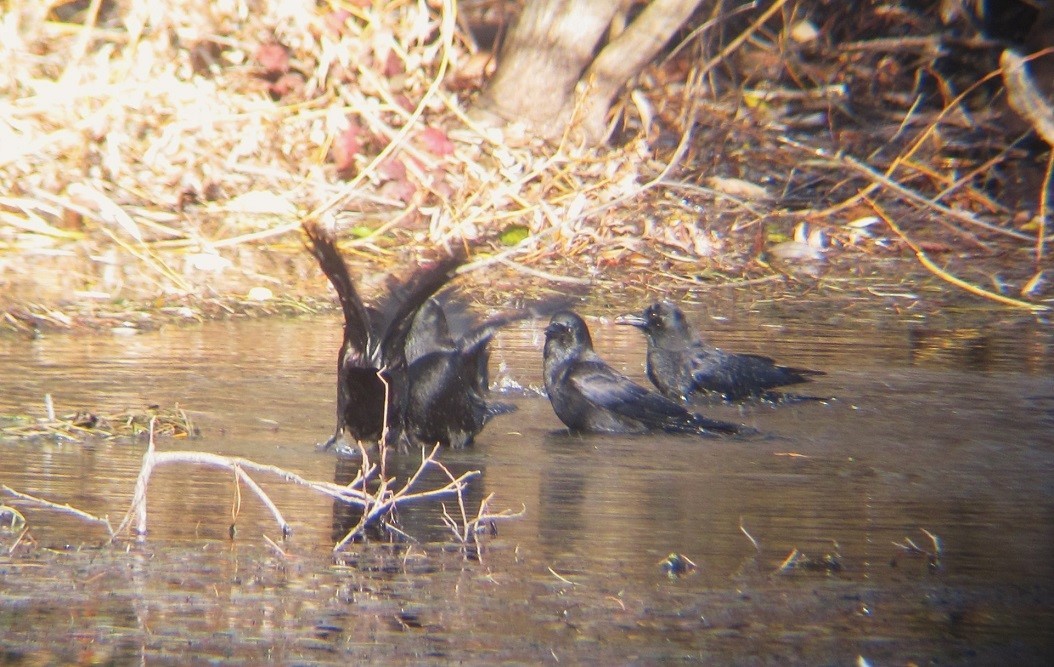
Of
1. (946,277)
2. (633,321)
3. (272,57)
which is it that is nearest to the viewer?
(633,321)

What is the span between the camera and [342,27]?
38.9ft

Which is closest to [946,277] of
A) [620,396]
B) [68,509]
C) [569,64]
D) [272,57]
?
[569,64]

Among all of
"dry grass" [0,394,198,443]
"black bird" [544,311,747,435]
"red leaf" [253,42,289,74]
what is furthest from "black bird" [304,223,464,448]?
"red leaf" [253,42,289,74]

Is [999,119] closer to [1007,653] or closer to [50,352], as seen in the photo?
[50,352]

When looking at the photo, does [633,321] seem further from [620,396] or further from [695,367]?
[620,396]

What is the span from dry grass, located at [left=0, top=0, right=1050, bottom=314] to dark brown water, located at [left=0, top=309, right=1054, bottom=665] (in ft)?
11.4

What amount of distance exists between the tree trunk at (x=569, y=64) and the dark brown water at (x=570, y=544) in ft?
17.5

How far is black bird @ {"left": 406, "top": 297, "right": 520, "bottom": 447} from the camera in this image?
583 cm

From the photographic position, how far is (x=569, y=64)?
39.5 ft

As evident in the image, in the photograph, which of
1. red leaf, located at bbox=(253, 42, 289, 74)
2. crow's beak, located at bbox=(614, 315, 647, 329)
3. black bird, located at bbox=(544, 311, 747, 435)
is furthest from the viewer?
red leaf, located at bbox=(253, 42, 289, 74)

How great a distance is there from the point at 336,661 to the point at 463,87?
10.1 metres

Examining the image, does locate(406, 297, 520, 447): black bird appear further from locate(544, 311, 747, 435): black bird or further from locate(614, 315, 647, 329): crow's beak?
locate(614, 315, 647, 329): crow's beak

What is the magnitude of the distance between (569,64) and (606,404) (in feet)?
19.7

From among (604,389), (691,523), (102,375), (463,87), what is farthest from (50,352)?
(463,87)
